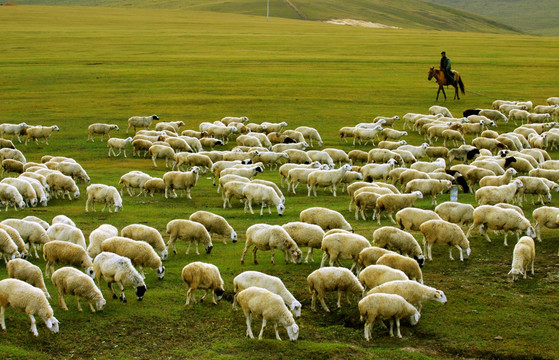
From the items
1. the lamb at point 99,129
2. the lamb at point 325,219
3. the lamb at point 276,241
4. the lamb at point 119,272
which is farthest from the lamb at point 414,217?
the lamb at point 99,129

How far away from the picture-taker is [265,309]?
12.0 m

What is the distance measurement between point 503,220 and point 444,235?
209 cm

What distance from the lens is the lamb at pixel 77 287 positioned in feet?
41.2

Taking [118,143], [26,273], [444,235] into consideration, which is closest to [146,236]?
[26,273]

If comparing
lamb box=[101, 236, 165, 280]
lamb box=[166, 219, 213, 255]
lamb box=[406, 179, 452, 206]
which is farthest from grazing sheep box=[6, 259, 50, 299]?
lamb box=[406, 179, 452, 206]

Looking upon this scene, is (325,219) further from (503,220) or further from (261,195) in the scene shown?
(503,220)

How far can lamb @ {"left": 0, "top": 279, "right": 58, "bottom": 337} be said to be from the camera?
38.1 feet

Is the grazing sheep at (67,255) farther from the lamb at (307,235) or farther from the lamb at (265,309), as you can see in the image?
the lamb at (307,235)

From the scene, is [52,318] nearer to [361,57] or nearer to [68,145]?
[68,145]

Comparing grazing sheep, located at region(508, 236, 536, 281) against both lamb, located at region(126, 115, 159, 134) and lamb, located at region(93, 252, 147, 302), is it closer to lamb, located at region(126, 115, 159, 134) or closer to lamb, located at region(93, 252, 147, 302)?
lamb, located at region(93, 252, 147, 302)

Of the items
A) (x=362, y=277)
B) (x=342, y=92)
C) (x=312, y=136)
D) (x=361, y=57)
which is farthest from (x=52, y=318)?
(x=361, y=57)

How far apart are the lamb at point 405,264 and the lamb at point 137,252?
5.12 metres

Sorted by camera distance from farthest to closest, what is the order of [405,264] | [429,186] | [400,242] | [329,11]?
[329,11] < [429,186] < [400,242] < [405,264]

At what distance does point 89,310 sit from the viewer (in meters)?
12.8
